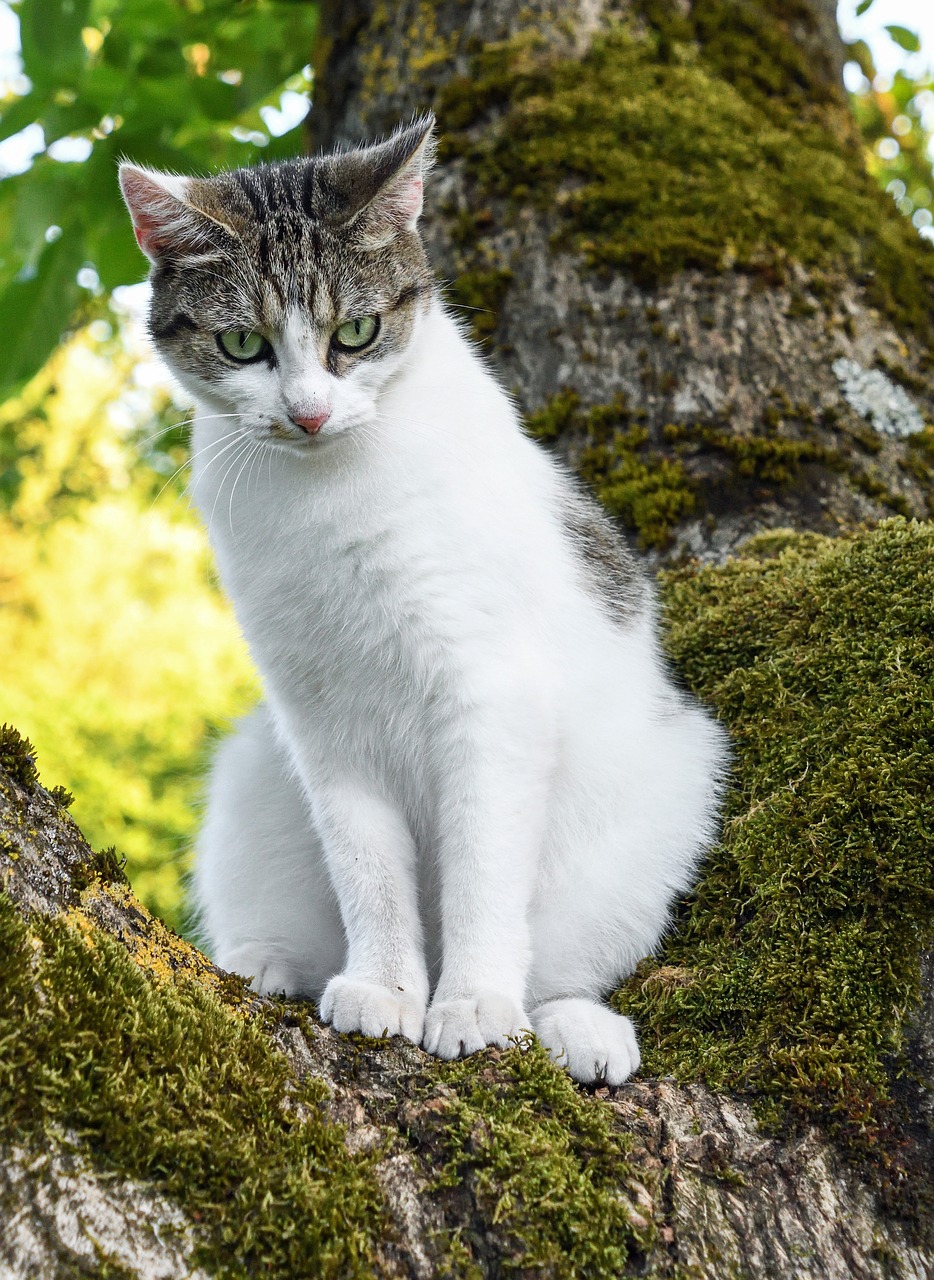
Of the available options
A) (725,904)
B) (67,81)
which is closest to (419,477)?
(725,904)

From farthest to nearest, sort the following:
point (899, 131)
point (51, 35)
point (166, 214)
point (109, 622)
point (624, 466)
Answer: point (109, 622)
point (899, 131)
point (51, 35)
point (624, 466)
point (166, 214)

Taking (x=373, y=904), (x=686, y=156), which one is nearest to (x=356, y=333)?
(x=373, y=904)

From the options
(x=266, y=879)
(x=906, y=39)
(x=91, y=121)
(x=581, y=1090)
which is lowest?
(x=266, y=879)

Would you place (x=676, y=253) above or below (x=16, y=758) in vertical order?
above

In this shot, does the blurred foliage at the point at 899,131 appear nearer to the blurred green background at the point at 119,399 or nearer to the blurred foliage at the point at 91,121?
the blurred green background at the point at 119,399

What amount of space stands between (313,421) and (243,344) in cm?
32

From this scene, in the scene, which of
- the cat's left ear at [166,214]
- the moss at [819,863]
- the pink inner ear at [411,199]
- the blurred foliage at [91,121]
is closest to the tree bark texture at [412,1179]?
the moss at [819,863]

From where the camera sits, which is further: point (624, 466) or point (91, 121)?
Answer: point (91, 121)

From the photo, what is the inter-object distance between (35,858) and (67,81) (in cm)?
355

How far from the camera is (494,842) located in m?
2.25

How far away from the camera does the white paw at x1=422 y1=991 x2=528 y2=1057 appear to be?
1.98 m

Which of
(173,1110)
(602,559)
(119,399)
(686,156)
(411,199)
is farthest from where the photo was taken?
(119,399)

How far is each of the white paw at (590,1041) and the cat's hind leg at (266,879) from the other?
2.44 feet

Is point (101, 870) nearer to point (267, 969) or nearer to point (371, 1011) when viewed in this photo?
point (371, 1011)
